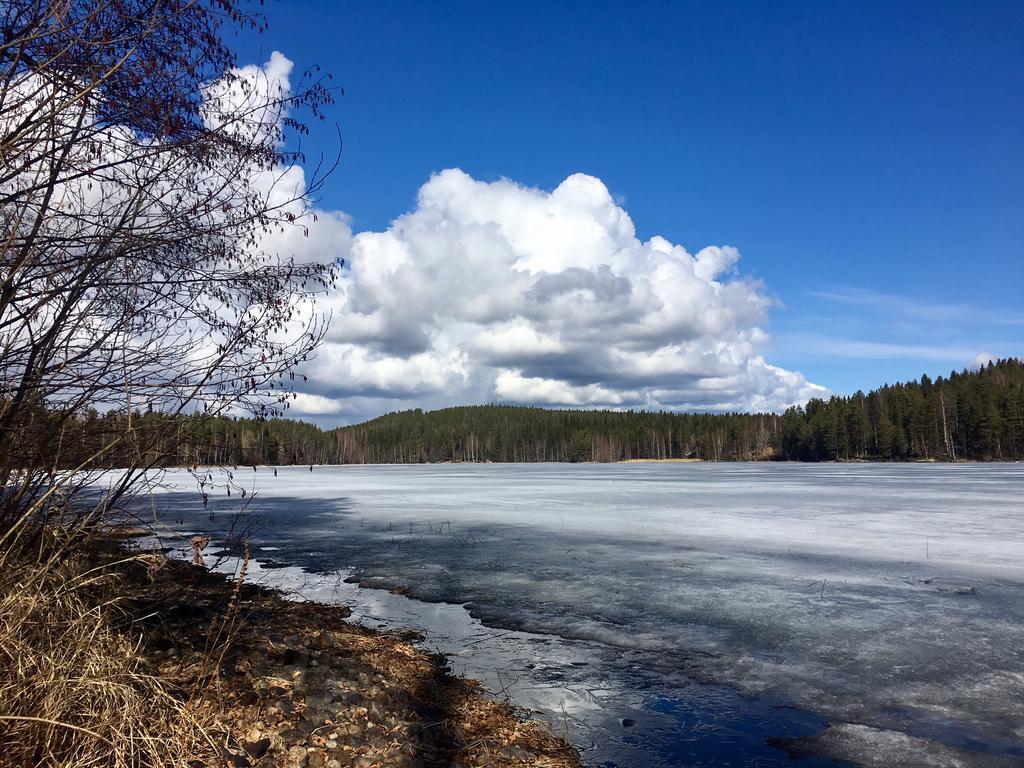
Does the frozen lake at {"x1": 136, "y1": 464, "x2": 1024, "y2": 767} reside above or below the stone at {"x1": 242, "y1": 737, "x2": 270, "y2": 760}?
below

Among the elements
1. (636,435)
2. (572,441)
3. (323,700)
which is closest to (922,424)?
(636,435)

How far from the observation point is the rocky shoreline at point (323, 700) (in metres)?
3.58

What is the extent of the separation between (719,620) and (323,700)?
4633 mm

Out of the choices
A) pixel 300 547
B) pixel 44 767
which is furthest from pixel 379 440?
pixel 44 767

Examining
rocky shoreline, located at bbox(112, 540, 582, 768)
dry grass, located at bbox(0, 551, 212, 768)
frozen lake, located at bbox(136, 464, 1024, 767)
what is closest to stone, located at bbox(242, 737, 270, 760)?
rocky shoreline, located at bbox(112, 540, 582, 768)

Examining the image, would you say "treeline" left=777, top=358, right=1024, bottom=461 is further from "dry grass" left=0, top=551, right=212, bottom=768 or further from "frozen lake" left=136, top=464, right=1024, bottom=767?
"dry grass" left=0, top=551, right=212, bottom=768

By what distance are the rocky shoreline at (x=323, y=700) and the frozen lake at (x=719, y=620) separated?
50 centimetres

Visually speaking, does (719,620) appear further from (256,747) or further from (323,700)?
(256,747)

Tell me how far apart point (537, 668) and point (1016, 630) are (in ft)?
16.4

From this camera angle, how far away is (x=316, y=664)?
4578 mm

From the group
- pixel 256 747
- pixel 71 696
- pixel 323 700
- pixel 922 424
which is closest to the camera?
pixel 71 696

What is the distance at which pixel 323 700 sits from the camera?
4.04m

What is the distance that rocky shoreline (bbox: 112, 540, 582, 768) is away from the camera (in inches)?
141

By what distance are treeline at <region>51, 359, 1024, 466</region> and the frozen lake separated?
19.8 inches
